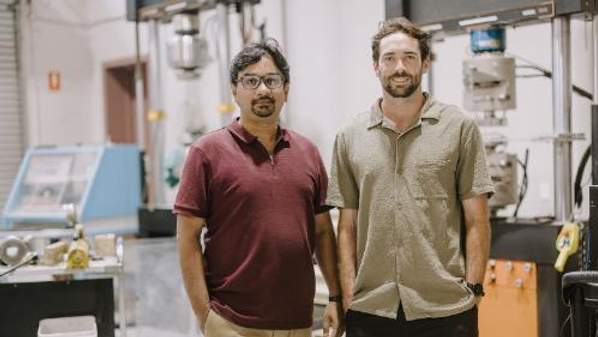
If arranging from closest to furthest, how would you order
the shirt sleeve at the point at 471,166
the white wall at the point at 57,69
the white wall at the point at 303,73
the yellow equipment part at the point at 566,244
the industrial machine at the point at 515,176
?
the shirt sleeve at the point at 471,166 < the yellow equipment part at the point at 566,244 < the industrial machine at the point at 515,176 < the white wall at the point at 303,73 < the white wall at the point at 57,69

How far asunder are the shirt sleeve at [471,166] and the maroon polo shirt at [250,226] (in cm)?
49

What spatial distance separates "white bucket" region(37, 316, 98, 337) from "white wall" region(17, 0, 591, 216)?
2649 mm

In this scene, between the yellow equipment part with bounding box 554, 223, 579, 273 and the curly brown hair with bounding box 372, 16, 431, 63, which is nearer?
the curly brown hair with bounding box 372, 16, 431, 63

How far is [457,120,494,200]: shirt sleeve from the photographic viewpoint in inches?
81.4

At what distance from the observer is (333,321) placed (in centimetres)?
223

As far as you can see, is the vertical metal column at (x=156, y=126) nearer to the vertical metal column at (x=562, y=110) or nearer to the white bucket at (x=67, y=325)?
the white bucket at (x=67, y=325)

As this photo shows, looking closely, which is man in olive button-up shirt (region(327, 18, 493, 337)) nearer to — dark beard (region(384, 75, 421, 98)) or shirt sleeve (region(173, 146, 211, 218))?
dark beard (region(384, 75, 421, 98))

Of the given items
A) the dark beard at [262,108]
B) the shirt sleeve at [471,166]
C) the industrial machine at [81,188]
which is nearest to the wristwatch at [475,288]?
the shirt sleeve at [471,166]

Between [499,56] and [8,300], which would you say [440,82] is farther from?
[8,300]

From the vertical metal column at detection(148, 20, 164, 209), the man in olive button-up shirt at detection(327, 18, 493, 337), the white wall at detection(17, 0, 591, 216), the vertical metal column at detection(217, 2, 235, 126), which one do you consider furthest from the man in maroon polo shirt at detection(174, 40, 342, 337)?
the vertical metal column at detection(148, 20, 164, 209)

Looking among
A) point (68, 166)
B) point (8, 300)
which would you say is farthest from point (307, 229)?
point (68, 166)

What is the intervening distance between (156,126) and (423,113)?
4.17 meters

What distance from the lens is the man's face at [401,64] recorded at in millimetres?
2080

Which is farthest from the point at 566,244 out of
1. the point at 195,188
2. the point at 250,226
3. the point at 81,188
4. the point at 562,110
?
the point at 81,188
